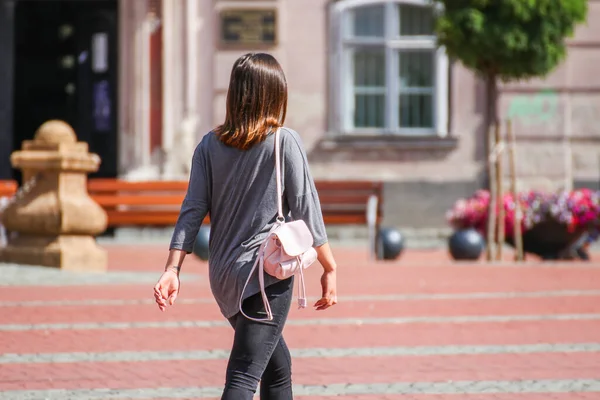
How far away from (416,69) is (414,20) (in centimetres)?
76

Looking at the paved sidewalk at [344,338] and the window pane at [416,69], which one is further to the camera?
the window pane at [416,69]

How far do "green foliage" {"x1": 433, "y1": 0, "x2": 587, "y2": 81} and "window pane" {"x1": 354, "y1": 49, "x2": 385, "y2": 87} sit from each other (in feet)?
16.5

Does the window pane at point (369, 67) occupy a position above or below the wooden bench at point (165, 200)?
above

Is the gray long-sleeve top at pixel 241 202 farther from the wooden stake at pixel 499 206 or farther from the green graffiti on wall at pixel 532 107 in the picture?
the green graffiti on wall at pixel 532 107

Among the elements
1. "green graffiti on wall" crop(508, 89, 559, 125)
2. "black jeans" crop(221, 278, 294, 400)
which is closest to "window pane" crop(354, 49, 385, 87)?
"green graffiti on wall" crop(508, 89, 559, 125)

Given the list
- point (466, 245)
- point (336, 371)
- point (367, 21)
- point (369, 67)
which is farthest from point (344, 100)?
point (336, 371)

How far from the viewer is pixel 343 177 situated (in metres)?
20.0

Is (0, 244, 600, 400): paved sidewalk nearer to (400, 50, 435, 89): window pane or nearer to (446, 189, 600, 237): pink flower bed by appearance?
(446, 189, 600, 237): pink flower bed

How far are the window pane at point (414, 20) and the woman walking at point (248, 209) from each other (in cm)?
Answer: 1585

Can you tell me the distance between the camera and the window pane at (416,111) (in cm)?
2025

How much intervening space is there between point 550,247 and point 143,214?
17.4 feet

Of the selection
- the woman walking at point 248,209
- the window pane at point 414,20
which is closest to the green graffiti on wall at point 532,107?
the window pane at point 414,20

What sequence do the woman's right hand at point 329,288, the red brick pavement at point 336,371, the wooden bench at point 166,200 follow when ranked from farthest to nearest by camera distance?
Result: the wooden bench at point 166,200 → the red brick pavement at point 336,371 → the woman's right hand at point 329,288

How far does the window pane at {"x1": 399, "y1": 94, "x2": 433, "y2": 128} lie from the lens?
20.2 m
